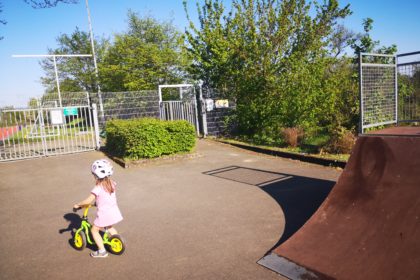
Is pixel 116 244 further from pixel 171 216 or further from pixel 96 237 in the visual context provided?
pixel 171 216

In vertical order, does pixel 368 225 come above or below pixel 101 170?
below

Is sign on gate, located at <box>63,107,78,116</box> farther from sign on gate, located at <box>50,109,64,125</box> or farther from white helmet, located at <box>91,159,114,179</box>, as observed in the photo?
white helmet, located at <box>91,159,114,179</box>

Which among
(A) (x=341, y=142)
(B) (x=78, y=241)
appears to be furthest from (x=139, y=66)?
(B) (x=78, y=241)

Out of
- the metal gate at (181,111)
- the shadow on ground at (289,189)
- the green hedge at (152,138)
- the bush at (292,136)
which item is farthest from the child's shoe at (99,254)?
the metal gate at (181,111)

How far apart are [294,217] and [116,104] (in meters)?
12.2

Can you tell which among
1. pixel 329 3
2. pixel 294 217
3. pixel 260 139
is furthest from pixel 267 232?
pixel 329 3

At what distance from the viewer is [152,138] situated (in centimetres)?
1034

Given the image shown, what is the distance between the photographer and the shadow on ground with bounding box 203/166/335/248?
5293mm

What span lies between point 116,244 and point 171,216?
60.2 inches

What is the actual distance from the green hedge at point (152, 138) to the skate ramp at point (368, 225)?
22.4 feet

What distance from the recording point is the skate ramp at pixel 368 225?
3.36 meters

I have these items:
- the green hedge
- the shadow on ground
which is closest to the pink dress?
the shadow on ground

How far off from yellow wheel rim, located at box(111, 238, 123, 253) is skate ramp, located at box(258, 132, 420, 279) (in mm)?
1950

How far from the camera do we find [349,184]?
4727 millimetres
